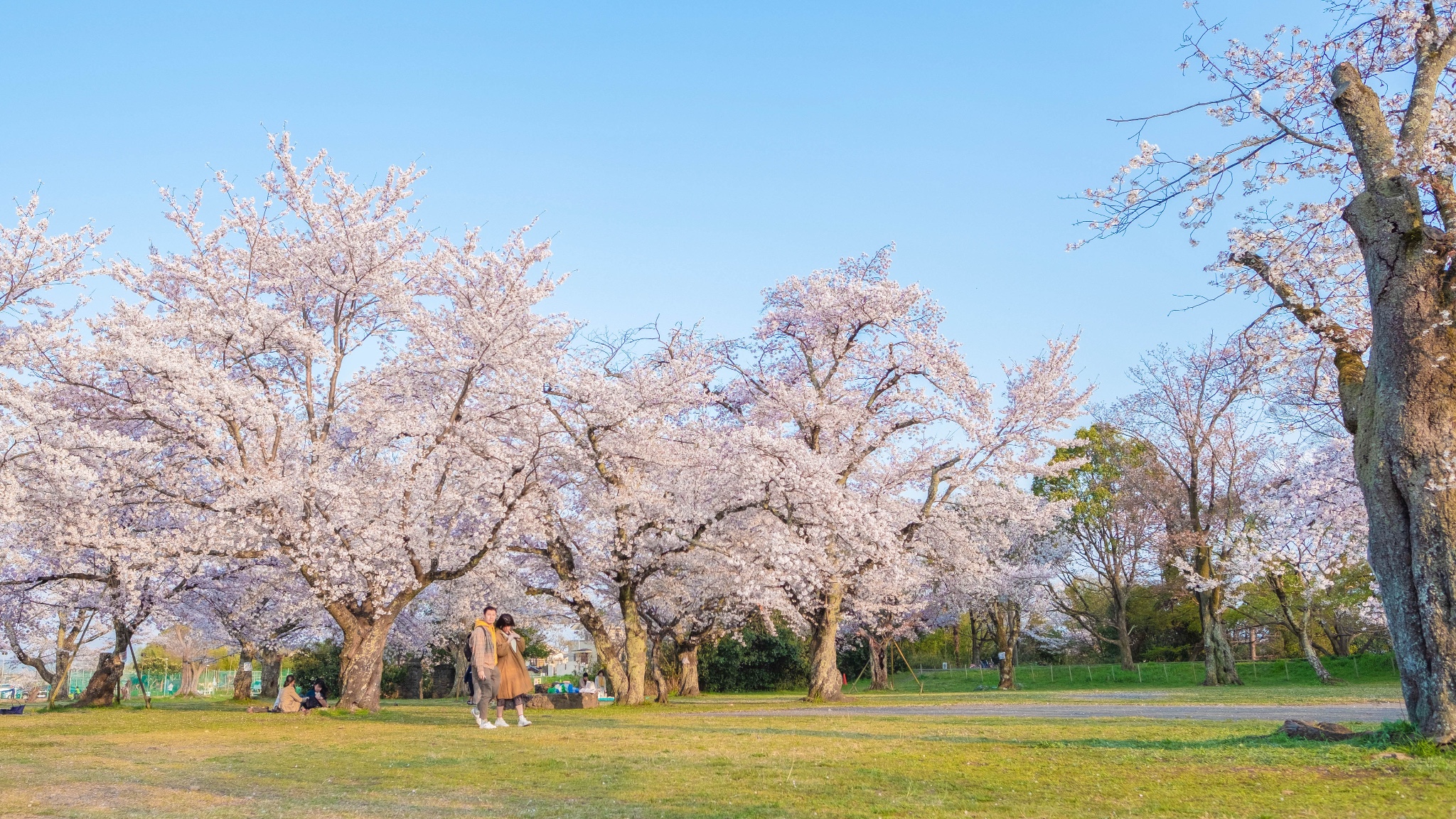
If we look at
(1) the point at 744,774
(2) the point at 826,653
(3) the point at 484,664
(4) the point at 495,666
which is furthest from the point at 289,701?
(1) the point at 744,774

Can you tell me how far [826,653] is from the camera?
26.0m

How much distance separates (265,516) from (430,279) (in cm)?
623

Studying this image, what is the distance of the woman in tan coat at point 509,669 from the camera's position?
13.8 m

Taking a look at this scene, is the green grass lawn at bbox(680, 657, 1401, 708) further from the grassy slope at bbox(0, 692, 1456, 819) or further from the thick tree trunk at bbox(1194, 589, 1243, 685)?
the grassy slope at bbox(0, 692, 1456, 819)

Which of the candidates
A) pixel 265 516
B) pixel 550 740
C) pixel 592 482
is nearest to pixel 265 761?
pixel 550 740

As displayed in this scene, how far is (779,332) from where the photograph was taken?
27781 millimetres

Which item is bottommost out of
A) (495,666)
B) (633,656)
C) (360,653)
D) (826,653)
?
(826,653)

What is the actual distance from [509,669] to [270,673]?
32.7 metres

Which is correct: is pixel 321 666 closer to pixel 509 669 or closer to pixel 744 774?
pixel 509 669

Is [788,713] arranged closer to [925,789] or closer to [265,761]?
[265,761]

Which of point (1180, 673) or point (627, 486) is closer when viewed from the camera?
point (627, 486)

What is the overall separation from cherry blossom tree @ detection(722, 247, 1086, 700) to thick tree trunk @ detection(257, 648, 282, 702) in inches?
976

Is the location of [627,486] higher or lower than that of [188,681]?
higher

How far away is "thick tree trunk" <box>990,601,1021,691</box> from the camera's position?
33375 mm
